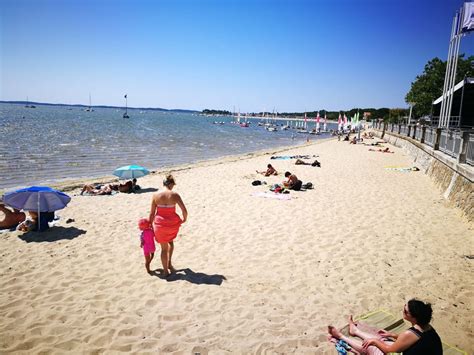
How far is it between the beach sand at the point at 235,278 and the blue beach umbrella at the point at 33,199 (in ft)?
2.31

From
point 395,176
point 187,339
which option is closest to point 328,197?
point 395,176

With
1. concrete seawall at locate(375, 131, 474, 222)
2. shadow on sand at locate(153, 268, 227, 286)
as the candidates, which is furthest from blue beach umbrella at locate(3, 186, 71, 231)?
concrete seawall at locate(375, 131, 474, 222)

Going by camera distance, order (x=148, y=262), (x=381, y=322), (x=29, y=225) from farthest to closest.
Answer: (x=29, y=225) < (x=148, y=262) < (x=381, y=322)

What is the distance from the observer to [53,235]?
7.12 meters

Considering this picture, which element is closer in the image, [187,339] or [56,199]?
[187,339]

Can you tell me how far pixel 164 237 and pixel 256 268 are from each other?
70.3 inches

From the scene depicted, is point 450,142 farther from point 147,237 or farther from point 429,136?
point 147,237

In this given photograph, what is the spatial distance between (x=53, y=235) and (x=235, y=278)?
476 cm

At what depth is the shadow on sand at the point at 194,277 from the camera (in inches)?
198

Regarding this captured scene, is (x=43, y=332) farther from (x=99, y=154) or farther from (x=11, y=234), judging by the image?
(x=99, y=154)

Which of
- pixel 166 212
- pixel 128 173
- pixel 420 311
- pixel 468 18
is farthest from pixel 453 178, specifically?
pixel 468 18

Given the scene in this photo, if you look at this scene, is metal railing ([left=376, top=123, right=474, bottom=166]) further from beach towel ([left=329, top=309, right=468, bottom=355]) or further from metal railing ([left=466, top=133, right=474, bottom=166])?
beach towel ([left=329, top=309, right=468, bottom=355])

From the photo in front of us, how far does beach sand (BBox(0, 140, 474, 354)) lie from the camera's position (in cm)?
378

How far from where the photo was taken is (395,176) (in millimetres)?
14391
